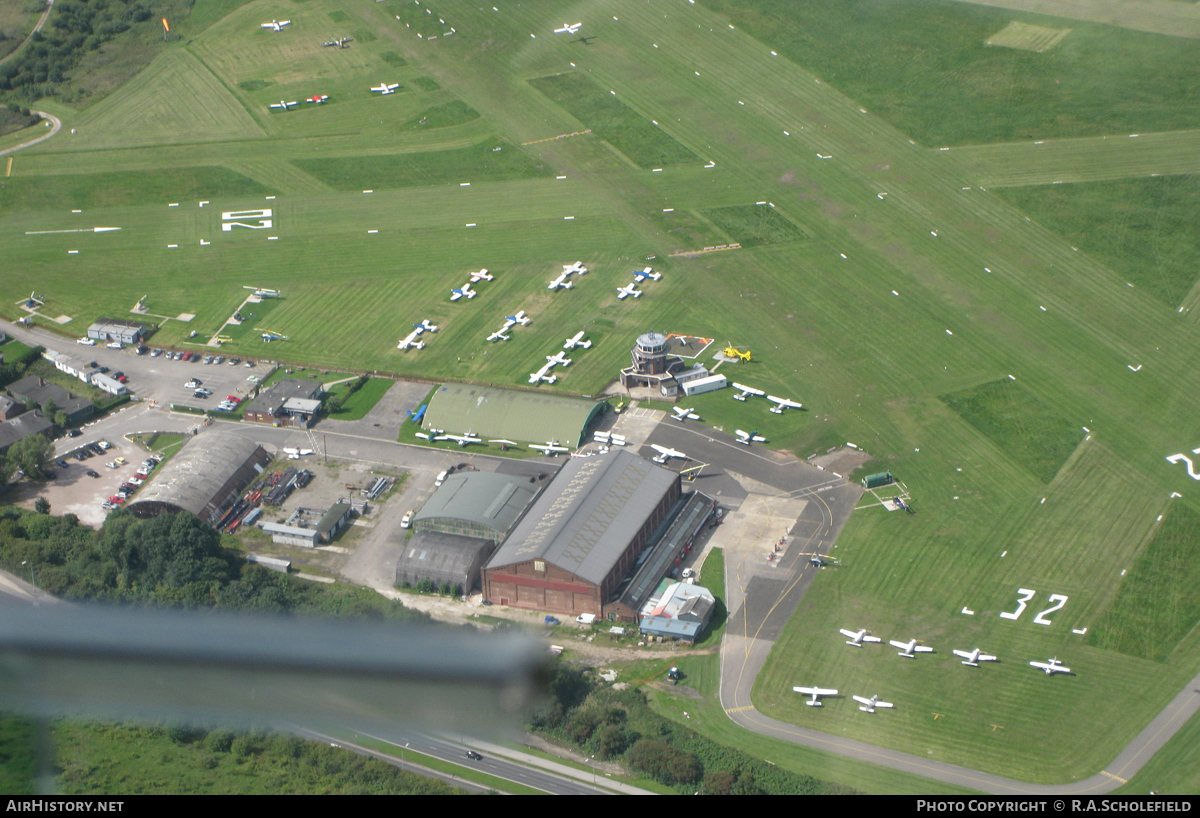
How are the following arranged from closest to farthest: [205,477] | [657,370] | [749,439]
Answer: [205,477] < [749,439] < [657,370]

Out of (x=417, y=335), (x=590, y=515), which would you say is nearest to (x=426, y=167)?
(x=417, y=335)

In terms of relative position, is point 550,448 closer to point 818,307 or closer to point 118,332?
point 818,307

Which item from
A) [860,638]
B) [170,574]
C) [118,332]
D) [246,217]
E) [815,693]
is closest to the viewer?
[815,693]

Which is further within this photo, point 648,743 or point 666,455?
point 666,455

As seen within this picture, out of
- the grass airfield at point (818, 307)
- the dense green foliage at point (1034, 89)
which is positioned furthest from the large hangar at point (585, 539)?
the dense green foliage at point (1034, 89)

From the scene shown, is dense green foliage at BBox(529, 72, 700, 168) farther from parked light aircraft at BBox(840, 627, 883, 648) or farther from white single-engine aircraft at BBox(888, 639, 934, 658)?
white single-engine aircraft at BBox(888, 639, 934, 658)

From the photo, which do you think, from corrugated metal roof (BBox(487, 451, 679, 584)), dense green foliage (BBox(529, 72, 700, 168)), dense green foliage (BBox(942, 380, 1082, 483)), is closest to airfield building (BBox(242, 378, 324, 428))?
corrugated metal roof (BBox(487, 451, 679, 584))

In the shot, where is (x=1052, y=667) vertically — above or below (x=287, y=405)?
below

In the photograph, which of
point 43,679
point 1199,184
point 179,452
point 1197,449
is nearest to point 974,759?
point 1197,449
